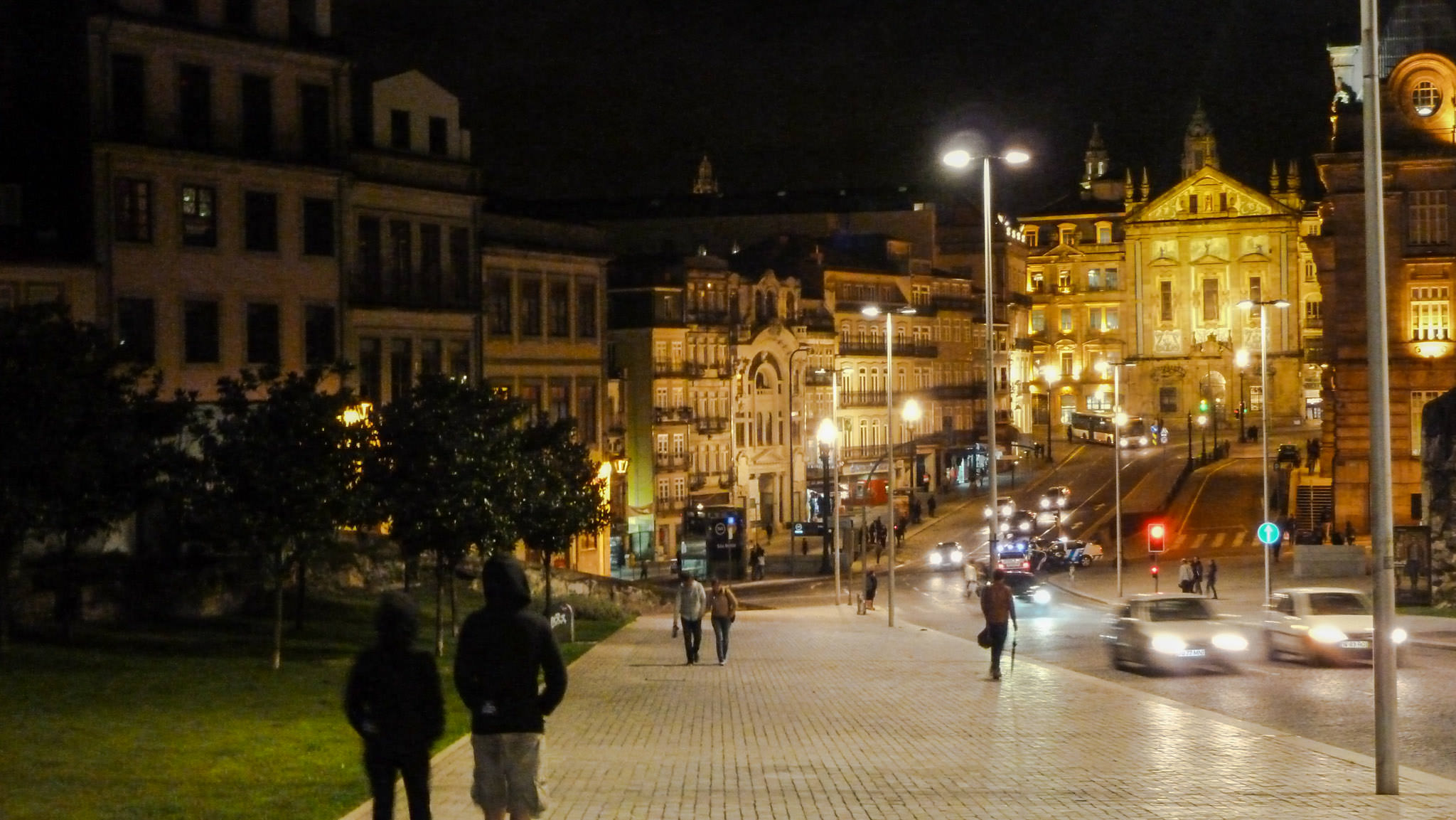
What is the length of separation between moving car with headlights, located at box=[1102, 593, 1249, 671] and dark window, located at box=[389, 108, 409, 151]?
108 feet

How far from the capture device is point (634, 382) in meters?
92.8

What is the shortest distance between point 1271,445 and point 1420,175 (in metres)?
48.7

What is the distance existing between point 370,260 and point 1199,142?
390 feet

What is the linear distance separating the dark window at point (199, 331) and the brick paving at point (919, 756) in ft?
71.9

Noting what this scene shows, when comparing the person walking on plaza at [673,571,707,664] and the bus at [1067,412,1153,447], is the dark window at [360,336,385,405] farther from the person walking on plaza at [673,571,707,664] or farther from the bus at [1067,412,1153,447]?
the bus at [1067,412,1153,447]

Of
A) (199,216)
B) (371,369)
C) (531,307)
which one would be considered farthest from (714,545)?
(199,216)

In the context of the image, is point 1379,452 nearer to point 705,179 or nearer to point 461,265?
point 461,265

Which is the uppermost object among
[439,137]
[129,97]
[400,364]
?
[439,137]

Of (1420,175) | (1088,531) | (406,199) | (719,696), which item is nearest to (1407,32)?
(1420,175)

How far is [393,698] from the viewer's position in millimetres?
10969

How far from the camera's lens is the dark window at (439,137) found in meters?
59.0

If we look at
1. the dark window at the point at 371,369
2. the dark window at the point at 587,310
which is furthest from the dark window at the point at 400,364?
the dark window at the point at 587,310

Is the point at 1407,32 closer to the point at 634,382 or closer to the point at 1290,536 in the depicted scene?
the point at 1290,536

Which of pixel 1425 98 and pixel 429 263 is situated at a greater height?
pixel 1425 98
